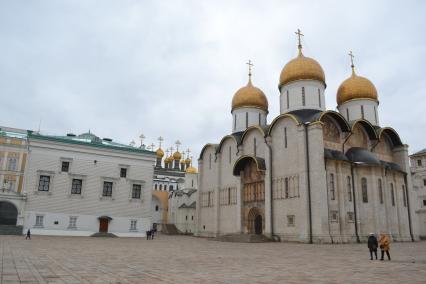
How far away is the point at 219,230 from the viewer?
109 feet

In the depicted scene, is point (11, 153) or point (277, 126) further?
point (11, 153)

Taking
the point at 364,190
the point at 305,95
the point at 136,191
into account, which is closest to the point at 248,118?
the point at 305,95

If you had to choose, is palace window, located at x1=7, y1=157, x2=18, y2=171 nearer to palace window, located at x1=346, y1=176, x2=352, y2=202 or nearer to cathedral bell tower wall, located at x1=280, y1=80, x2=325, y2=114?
cathedral bell tower wall, located at x1=280, y1=80, x2=325, y2=114

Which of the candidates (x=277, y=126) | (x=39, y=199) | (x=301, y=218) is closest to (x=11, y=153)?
(x=39, y=199)

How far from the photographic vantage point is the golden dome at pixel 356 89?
32281 millimetres

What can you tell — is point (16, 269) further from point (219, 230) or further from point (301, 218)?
point (219, 230)

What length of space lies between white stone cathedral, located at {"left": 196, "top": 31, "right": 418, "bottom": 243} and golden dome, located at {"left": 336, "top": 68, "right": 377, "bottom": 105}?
95 millimetres

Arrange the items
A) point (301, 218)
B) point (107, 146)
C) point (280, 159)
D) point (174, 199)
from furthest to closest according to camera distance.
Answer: point (174, 199)
point (107, 146)
point (280, 159)
point (301, 218)

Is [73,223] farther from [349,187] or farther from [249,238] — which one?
[349,187]

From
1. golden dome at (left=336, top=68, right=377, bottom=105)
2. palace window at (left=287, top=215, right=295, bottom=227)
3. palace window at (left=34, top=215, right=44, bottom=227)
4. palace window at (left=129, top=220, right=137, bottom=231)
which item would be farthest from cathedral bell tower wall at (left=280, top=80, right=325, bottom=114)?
palace window at (left=34, top=215, right=44, bottom=227)

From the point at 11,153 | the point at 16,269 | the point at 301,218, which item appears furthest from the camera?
the point at 11,153

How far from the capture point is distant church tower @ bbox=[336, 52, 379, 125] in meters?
32.2

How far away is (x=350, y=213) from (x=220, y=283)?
20.3m

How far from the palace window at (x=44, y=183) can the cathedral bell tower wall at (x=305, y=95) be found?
72.2 ft
